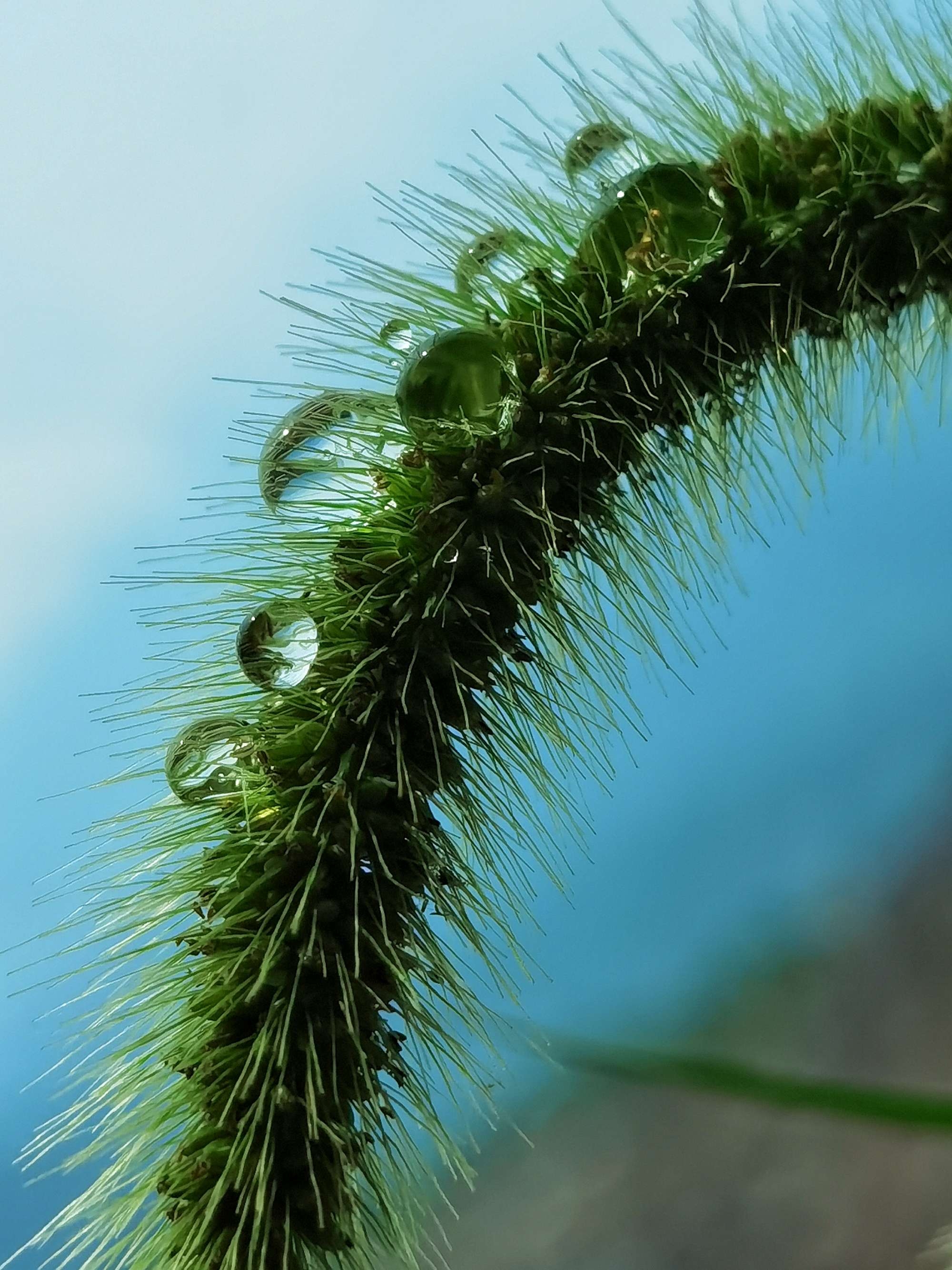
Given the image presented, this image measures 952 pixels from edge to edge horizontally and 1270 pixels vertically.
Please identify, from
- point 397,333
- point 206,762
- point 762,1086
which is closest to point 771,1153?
point 762,1086

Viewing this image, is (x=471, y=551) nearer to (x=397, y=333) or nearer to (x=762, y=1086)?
(x=397, y=333)

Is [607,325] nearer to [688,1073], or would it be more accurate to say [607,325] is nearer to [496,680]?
[496,680]

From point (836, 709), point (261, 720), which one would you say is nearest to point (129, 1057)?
point (261, 720)

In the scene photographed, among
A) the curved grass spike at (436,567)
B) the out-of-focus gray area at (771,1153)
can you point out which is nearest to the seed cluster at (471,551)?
the curved grass spike at (436,567)

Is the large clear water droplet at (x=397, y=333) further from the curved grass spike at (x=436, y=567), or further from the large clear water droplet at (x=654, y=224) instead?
the large clear water droplet at (x=654, y=224)

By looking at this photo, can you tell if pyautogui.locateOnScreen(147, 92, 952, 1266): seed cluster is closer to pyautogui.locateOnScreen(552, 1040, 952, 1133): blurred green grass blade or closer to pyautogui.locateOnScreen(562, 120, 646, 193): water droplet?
pyautogui.locateOnScreen(562, 120, 646, 193): water droplet
